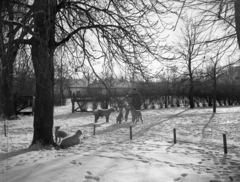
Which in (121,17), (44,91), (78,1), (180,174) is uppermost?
(78,1)

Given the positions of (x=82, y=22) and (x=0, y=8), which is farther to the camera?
(x=82, y=22)

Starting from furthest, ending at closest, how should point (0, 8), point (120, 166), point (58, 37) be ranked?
point (58, 37) < point (120, 166) < point (0, 8)

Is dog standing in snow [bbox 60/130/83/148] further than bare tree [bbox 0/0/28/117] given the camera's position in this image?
Yes

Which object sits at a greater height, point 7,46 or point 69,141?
point 7,46

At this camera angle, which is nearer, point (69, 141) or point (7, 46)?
point (7, 46)

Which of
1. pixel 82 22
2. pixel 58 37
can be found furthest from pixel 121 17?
pixel 58 37

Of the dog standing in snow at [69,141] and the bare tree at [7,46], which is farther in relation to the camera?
the dog standing in snow at [69,141]

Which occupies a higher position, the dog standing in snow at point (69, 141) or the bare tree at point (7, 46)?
the bare tree at point (7, 46)

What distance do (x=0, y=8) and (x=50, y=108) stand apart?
10.6ft

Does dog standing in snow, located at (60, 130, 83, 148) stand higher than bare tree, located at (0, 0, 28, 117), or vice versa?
bare tree, located at (0, 0, 28, 117)

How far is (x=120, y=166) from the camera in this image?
4684 millimetres

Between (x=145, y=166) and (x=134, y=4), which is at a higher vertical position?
(x=134, y=4)

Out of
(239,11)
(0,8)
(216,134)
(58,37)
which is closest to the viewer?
(0,8)

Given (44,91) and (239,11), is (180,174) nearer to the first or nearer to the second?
(44,91)
